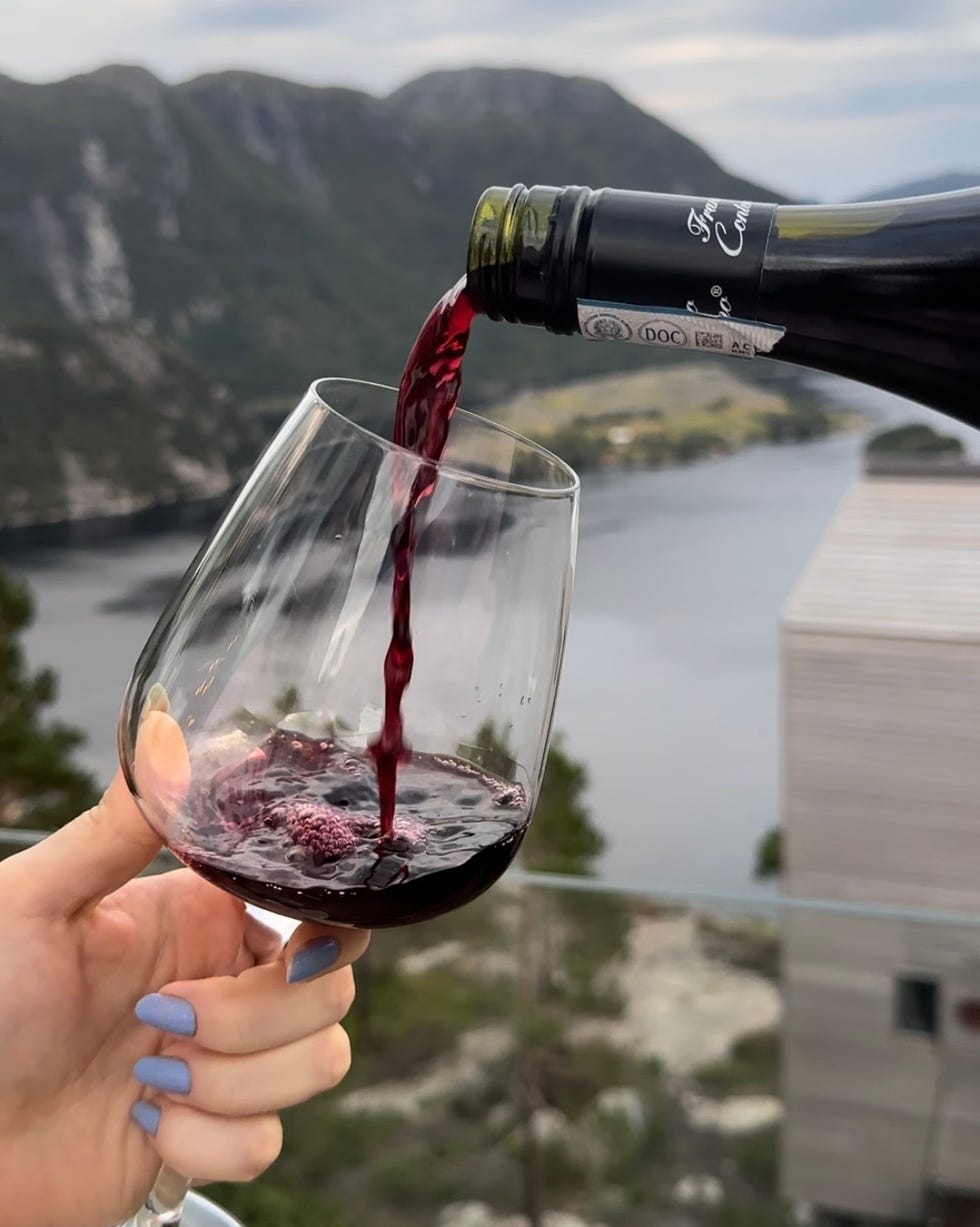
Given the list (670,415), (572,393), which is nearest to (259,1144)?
(572,393)

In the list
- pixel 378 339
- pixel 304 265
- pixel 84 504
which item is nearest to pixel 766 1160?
pixel 378 339

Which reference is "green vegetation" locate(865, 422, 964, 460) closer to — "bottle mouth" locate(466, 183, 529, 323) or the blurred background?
the blurred background

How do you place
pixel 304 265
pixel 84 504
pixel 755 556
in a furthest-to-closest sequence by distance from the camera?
pixel 755 556
pixel 304 265
pixel 84 504

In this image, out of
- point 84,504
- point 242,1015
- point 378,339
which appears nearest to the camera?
point 242,1015

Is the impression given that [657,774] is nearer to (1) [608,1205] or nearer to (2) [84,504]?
(2) [84,504]

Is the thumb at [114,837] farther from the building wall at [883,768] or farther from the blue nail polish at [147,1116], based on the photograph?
the building wall at [883,768]

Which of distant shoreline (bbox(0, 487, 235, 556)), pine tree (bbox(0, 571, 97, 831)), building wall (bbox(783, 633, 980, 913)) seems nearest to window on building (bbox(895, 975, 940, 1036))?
building wall (bbox(783, 633, 980, 913))

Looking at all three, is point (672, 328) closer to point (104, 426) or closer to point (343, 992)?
point (343, 992)
